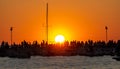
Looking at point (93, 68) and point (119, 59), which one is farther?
point (119, 59)

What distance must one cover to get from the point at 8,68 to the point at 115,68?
850 inches

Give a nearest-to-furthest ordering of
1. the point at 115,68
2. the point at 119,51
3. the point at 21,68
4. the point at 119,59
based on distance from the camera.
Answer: the point at 115,68 < the point at 21,68 < the point at 119,59 < the point at 119,51

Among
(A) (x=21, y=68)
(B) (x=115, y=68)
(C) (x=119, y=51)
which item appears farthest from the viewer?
(C) (x=119, y=51)

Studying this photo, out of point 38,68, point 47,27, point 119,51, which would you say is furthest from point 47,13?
point 38,68

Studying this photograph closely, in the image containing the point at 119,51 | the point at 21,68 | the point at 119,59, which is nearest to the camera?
the point at 21,68

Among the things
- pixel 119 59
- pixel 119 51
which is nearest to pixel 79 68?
pixel 119 59

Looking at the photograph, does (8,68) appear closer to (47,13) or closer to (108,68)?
(108,68)

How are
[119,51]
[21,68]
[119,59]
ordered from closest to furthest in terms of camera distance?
[21,68] → [119,59] → [119,51]

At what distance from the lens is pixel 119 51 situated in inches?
7579

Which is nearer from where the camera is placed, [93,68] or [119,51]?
[93,68]

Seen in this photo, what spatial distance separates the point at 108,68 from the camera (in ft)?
410

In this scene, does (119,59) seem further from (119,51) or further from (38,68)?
(38,68)

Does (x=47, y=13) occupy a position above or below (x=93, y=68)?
above

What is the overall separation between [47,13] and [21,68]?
68112 mm
